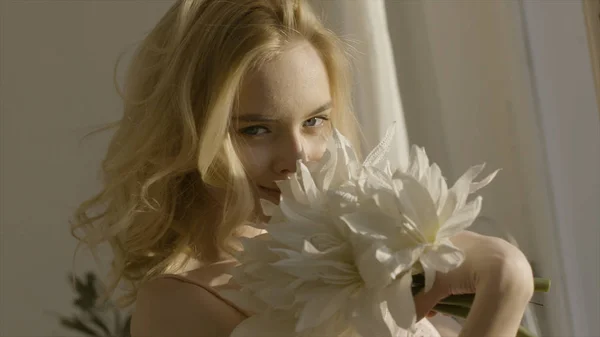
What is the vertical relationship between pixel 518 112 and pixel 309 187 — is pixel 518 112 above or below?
below

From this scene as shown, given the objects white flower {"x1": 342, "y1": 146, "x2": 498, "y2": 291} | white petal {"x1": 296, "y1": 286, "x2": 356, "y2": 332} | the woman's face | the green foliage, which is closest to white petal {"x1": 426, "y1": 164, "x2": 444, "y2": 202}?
white flower {"x1": 342, "y1": 146, "x2": 498, "y2": 291}

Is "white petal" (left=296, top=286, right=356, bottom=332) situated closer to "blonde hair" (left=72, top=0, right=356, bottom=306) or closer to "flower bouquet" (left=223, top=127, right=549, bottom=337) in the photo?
"flower bouquet" (left=223, top=127, right=549, bottom=337)

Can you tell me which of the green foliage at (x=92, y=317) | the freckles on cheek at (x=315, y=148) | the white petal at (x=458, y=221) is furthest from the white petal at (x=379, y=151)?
the green foliage at (x=92, y=317)

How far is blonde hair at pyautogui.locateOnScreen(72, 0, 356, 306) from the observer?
34.8 inches

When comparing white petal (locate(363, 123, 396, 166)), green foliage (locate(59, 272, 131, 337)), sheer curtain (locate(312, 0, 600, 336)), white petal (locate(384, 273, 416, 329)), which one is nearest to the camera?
white petal (locate(384, 273, 416, 329))

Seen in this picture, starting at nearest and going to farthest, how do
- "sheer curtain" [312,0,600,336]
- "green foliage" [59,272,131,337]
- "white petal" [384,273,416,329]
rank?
"white petal" [384,273,416,329], "sheer curtain" [312,0,600,336], "green foliage" [59,272,131,337]

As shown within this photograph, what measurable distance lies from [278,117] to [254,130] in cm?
4

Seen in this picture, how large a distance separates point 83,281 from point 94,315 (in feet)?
0.30

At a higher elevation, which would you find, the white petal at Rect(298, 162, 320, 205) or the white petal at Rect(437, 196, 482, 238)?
the white petal at Rect(298, 162, 320, 205)

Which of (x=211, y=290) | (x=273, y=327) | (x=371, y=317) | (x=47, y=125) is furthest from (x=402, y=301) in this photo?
(x=47, y=125)

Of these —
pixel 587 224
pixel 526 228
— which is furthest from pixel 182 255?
pixel 587 224

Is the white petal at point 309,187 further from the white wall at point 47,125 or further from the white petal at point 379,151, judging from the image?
the white wall at point 47,125

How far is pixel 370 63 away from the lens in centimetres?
129

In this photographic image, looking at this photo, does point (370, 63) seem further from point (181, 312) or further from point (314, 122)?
point (181, 312)
